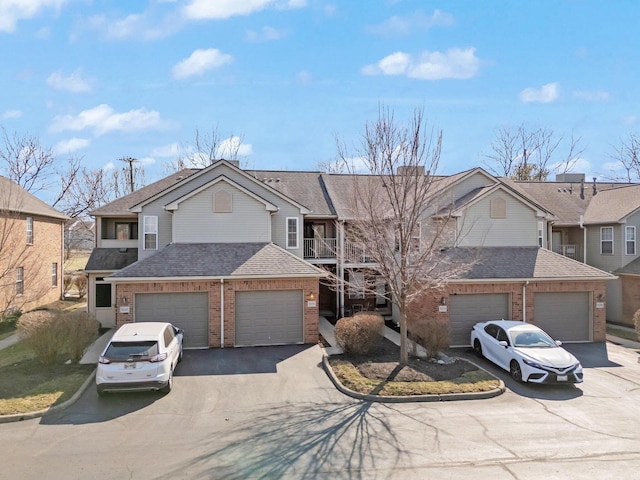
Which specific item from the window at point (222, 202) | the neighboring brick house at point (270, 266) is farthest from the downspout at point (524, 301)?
the window at point (222, 202)

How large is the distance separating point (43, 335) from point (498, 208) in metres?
18.4

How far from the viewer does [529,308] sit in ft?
54.9

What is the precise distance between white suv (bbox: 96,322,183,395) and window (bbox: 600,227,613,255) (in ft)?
75.0

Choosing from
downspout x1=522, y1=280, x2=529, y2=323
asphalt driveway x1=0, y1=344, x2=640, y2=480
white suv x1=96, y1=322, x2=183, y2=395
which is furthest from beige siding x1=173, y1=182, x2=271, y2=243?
downspout x1=522, y1=280, x2=529, y2=323

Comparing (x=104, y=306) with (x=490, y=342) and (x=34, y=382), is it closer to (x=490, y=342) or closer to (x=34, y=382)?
(x=34, y=382)

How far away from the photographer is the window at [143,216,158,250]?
18906 mm

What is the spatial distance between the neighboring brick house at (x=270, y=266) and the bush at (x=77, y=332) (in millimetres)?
1740

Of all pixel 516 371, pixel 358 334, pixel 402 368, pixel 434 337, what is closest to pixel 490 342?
pixel 516 371

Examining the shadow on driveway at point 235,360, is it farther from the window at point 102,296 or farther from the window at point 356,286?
the window at point 102,296

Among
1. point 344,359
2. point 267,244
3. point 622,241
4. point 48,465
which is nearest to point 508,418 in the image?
point 344,359

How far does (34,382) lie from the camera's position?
11.2 meters

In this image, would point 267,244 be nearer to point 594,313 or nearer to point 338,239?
point 338,239

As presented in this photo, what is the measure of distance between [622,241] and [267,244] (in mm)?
18501

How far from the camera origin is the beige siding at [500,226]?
61.3 ft
